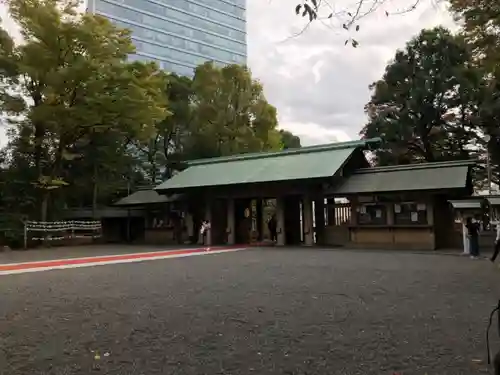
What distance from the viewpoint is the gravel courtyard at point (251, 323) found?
151 inches

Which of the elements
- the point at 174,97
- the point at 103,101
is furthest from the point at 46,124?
the point at 174,97

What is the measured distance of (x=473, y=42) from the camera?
498 inches

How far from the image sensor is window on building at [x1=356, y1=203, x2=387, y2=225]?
17500 millimetres

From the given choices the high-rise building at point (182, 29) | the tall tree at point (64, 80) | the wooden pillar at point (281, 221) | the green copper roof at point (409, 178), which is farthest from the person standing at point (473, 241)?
the high-rise building at point (182, 29)

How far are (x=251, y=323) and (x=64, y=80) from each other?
17.8 meters

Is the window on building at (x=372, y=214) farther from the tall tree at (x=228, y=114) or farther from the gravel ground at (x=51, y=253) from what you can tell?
the tall tree at (x=228, y=114)

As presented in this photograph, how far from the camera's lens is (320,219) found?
19.6 meters

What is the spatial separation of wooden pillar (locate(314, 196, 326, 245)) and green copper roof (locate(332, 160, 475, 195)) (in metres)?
1.48

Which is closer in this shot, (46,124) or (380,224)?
(380,224)

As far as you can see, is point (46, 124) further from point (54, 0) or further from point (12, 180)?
point (54, 0)

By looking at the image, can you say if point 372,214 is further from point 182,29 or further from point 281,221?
point 182,29

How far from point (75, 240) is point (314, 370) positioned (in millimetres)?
21823

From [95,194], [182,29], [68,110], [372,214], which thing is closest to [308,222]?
[372,214]

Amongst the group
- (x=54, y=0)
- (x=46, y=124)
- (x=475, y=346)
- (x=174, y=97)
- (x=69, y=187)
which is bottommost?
(x=475, y=346)
